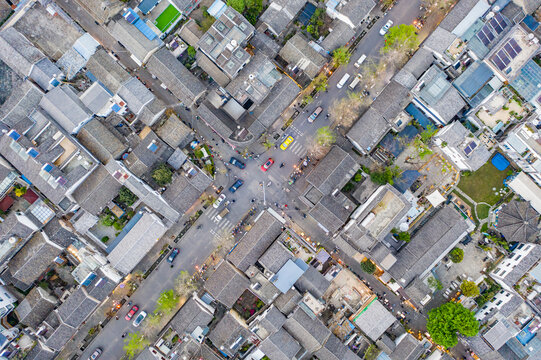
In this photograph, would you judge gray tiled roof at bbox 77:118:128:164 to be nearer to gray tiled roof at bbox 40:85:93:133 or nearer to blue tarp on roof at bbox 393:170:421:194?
gray tiled roof at bbox 40:85:93:133

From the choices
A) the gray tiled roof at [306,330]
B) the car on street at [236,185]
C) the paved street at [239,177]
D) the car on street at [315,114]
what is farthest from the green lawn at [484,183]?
the car on street at [236,185]

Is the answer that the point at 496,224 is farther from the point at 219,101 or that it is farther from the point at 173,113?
the point at 173,113

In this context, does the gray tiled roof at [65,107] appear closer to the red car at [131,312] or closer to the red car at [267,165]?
the red car at [267,165]

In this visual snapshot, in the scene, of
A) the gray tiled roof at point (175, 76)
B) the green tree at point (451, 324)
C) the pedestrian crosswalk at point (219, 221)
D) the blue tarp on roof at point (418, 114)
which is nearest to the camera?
the green tree at point (451, 324)

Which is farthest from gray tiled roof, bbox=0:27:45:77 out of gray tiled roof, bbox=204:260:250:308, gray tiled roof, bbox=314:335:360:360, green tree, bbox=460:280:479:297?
green tree, bbox=460:280:479:297

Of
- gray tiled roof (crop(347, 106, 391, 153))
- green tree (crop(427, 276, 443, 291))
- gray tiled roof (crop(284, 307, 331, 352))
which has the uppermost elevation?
gray tiled roof (crop(347, 106, 391, 153))

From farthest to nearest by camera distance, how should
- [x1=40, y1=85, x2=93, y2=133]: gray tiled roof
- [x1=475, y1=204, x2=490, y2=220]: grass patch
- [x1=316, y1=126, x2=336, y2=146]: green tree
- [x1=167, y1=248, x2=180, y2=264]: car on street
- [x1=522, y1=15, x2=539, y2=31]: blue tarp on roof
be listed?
[x1=475, y1=204, x2=490, y2=220]: grass patch, [x1=167, y1=248, x2=180, y2=264]: car on street, [x1=316, y1=126, x2=336, y2=146]: green tree, [x1=522, y1=15, x2=539, y2=31]: blue tarp on roof, [x1=40, y1=85, x2=93, y2=133]: gray tiled roof
